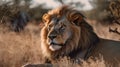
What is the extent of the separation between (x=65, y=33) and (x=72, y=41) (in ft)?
0.65

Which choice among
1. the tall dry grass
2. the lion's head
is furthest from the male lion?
the tall dry grass

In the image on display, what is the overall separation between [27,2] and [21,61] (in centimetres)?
1302

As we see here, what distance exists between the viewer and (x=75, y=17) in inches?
319

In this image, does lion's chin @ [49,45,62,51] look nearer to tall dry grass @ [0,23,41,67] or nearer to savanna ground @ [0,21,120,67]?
savanna ground @ [0,21,120,67]

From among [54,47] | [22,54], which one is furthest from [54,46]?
[22,54]

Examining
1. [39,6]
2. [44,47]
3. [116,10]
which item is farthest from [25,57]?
[39,6]

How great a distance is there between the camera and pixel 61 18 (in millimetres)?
8008

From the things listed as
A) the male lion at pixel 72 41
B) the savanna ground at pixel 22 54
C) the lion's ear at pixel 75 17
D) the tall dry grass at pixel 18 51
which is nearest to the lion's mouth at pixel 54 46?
the male lion at pixel 72 41

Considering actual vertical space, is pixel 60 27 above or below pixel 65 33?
above

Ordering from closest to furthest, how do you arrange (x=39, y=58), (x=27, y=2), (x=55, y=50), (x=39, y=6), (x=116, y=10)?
(x=55, y=50)
(x=39, y=58)
(x=116, y=10)
(x=27, y=2)
(x=39, y=6)

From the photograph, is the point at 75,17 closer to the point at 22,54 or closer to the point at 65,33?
the point at 65,33

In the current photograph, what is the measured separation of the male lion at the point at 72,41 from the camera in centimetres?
787

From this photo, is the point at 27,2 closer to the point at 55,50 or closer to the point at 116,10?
the point at 116,10

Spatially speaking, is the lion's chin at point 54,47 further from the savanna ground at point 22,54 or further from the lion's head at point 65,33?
the savanna ground at point 22,54
